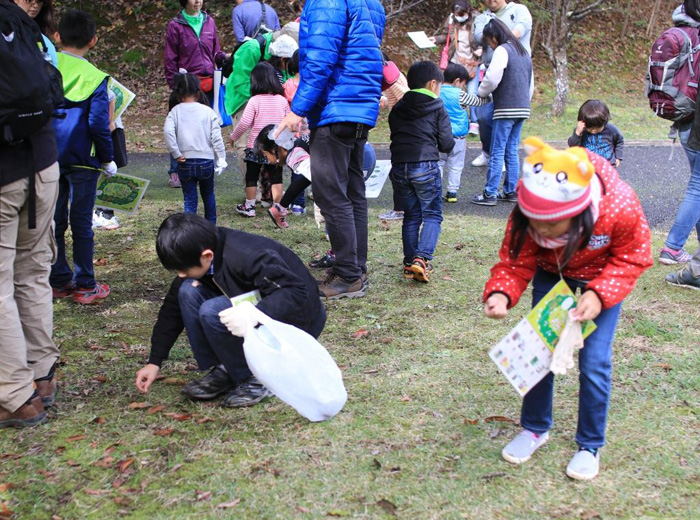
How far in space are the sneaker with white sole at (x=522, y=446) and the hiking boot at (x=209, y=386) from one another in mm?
1439

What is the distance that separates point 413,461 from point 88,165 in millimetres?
3014

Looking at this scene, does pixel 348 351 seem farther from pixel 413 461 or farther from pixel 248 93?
pixel 248 93

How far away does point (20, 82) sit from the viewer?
2916 mm

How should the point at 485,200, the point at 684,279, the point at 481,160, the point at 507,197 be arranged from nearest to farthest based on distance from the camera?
the point at 684,279, the point at 485,200, the point at 507,197, the point at 481,160

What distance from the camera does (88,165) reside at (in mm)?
4672

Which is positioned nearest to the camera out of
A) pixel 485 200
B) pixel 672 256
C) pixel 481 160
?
pixel 672 256


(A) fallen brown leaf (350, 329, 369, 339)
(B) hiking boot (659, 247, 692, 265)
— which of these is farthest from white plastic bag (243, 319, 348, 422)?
(B) hiking boot (659, 247, 692, 265)

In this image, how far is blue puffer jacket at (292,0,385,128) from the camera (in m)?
4.54

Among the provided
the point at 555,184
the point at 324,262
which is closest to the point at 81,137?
the point at 324,262

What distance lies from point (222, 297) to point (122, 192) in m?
2.46

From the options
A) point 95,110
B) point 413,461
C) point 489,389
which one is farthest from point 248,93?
point 413,461

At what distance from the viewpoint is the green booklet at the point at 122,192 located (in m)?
5.41

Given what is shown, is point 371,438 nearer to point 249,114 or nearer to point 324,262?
point 324,262

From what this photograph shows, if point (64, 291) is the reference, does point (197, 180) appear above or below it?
above
